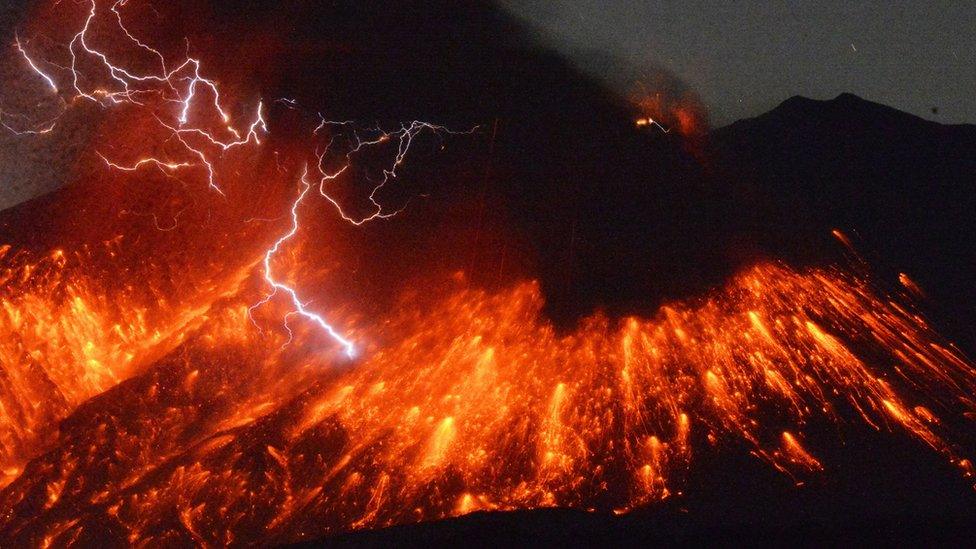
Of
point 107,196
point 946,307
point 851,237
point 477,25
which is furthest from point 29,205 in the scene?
point 946,307

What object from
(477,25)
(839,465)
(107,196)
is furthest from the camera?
(477,25)

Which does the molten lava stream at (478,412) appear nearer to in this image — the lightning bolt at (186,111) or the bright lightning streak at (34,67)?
the lightning bolt at (186,111)

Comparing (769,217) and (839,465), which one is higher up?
(769,217)

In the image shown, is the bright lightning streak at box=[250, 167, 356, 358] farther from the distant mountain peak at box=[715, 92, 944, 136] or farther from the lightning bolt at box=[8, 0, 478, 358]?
the distant mountain peak at box=[715, 92, 944, 136]

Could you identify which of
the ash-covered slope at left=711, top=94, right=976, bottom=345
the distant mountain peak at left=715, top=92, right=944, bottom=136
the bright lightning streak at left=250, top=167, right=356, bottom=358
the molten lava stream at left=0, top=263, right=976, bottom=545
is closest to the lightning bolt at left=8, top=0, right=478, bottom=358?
the bright lightning streak at left=250, top=167, right=356, bottom=358

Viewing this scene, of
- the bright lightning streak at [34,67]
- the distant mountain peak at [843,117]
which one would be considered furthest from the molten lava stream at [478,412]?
the distant mountain peak at [843,117]

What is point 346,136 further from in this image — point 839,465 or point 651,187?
point 839,465
